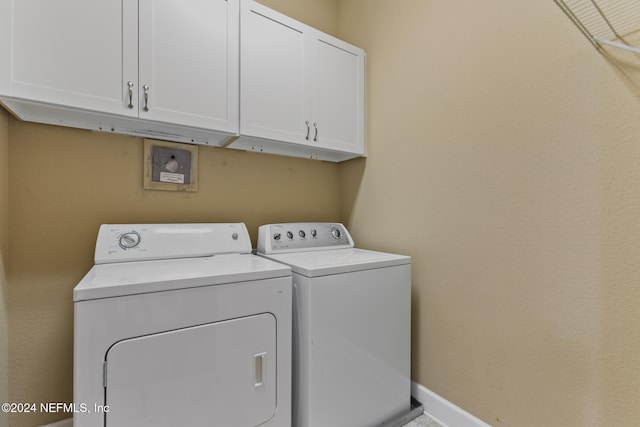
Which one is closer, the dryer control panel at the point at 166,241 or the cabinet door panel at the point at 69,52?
the cabinet door panel at the point at 69,52

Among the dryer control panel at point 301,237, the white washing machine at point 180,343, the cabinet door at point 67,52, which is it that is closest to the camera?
the white washing machine at point 180,343

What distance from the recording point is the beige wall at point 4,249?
121 cm

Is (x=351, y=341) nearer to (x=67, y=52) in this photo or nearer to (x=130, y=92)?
(x=130, y=92)

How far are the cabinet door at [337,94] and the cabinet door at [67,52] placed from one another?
0.98 m

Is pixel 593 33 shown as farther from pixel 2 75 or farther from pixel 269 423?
pixel 2 75

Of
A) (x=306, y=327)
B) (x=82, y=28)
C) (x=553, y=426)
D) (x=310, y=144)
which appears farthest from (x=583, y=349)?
(x=82, y=28)

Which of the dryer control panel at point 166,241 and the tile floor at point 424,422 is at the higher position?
the dryer control panel at point 166,241

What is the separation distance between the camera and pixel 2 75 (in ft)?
3.32

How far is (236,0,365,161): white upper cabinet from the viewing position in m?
Result: 1.54

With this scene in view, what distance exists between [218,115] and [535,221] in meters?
1.50

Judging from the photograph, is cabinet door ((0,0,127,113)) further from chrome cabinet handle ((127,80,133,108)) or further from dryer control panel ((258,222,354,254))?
dryer control panel ((258,222,354,254))

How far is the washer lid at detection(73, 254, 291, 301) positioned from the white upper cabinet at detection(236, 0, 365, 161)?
0.72 meters

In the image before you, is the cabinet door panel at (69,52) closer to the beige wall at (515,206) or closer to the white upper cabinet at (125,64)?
the white upper cabinet at (125,64)

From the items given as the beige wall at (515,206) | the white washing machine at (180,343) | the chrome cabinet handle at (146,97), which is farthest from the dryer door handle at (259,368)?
the chrome cabinet handle at (146,97)
